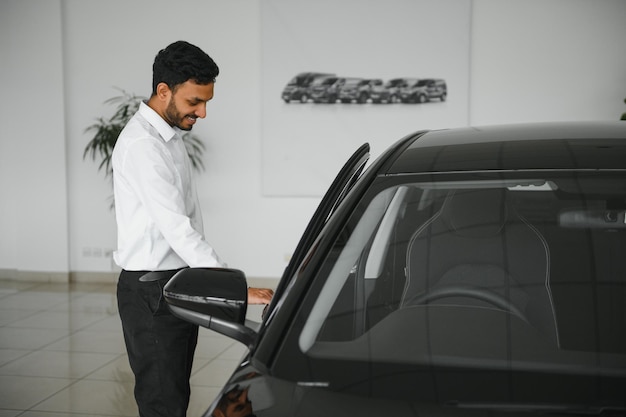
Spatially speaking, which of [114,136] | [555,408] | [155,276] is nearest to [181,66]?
[155,276]

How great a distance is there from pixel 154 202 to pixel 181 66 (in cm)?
40

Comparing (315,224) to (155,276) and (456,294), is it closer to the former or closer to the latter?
(456,294)

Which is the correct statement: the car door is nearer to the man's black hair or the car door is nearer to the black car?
the black car

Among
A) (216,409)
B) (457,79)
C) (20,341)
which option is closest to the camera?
(216,409)

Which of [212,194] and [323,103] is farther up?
[323,103]

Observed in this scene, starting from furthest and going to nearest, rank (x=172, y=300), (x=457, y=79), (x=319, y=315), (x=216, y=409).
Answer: (x=457, y=79) < (x=172, y=300) < (x=319, y=315) < (x=216, y=409)

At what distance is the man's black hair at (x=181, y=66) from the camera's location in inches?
85.9

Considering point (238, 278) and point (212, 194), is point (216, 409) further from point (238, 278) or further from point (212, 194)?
point (212, 194)

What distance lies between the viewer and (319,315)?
1.34m

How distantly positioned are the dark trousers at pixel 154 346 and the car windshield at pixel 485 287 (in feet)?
2.54

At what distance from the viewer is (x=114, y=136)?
19.9ft

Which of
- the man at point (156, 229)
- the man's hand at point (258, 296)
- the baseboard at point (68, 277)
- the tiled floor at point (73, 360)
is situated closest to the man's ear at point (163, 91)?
the man at point (156, 229)

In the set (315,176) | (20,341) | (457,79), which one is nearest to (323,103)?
(315,176)

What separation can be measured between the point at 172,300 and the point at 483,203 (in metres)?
0.63
